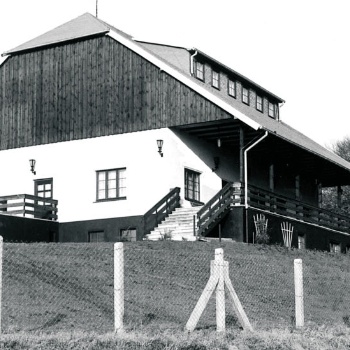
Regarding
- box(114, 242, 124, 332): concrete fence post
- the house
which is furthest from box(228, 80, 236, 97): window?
box(114, 242, 124, 332): concrete fence post

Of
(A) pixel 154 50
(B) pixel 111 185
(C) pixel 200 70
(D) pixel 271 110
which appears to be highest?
(A) pixel 154 50

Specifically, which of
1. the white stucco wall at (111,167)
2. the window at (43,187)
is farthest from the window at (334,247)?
the window at (43,187)

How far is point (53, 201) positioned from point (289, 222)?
8.70m

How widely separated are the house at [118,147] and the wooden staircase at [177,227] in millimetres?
46

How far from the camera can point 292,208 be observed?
37156 mm

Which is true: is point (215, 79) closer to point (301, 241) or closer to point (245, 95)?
point (245, 95)

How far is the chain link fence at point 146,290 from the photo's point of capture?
1739cm

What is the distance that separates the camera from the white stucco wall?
3475cm

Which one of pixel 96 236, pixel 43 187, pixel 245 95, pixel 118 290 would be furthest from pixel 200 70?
pixel 118 290

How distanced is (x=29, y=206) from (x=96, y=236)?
2593 millimetres

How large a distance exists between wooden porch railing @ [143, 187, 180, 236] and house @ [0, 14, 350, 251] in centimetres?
5

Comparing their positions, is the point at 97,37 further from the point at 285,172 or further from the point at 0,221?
the point at 285,172

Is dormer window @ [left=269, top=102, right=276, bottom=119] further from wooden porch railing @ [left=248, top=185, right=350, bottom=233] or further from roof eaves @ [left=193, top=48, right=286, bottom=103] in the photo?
wooden porch railing @ [left=248, top=185, right=350, bottom=233]

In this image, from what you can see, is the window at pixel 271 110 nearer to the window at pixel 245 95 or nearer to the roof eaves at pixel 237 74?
the roof eaves at pixel 237 74
